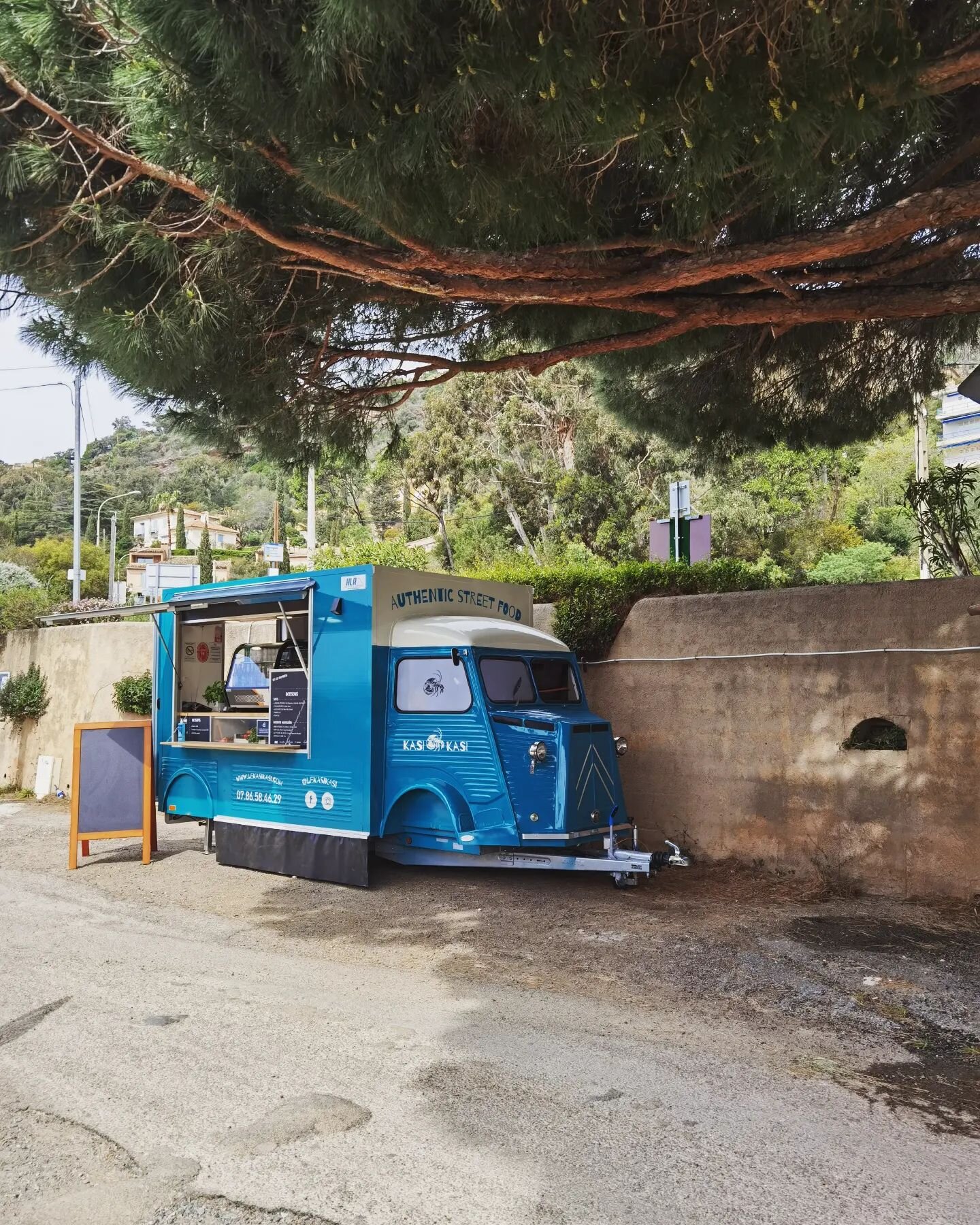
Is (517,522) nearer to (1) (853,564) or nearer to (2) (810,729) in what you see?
(1) (853,564)

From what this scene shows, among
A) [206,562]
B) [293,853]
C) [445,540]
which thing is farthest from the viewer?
[206,562]

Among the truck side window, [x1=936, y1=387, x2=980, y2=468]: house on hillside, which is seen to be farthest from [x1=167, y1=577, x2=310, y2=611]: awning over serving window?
[x1=936, y1=387, x2=980, y2=468]: house on hillside

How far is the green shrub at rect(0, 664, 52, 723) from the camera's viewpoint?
15812 millimetres

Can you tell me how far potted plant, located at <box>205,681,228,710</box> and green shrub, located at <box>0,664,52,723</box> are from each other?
637cm

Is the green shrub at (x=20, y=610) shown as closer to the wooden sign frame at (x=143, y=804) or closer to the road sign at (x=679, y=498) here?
the wooden sign frame at (x=143, y=804)

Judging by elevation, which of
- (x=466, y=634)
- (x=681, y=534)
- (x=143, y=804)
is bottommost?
(x=143, y=804)

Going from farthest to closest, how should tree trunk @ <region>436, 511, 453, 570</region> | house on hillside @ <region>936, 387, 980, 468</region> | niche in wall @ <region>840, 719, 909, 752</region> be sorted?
1. house on hillside @ <region>936, 387, 980, 468</region>
2. tree trunk @ <region>436, 511, 453, 570</region>
3. niche in wall @ <region>840, 719, 909, 752</region>

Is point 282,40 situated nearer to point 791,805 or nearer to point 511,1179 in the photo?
point 511,1179

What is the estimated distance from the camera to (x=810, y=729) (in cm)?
885

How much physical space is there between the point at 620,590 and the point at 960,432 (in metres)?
27.6

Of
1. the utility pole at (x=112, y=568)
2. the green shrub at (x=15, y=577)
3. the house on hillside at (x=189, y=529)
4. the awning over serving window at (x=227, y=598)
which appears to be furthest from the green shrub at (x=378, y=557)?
the house on hillside at (x=189, y=529)

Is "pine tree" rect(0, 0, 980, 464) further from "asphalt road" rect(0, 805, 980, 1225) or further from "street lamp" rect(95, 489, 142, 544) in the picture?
"street lamp" rect(95, 489, 142, 544)

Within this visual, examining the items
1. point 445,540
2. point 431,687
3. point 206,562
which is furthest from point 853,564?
point 206,562

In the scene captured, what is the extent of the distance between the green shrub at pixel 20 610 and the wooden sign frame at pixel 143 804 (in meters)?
7.28
